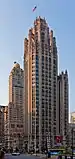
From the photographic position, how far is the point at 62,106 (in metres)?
171

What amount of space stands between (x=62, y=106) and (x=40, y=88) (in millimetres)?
16731

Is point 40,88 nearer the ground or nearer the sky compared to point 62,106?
nearer the sky

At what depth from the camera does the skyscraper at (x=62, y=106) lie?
170 m

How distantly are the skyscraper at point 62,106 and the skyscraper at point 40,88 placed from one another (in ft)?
13.4

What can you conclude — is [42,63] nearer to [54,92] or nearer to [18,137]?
[54,92]

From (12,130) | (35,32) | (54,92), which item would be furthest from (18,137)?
(35,32)

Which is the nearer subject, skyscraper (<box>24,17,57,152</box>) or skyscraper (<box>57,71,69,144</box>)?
skyscraper (<box>24,17,57,152</box>)

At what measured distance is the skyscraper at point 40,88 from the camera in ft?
522

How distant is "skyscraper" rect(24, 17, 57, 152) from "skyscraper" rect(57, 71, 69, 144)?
4089 mm

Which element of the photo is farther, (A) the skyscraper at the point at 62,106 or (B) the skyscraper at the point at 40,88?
(A) the skyscraper at the point at 62,106

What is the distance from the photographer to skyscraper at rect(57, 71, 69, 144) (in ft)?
557

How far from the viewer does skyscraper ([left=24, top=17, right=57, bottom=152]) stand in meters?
159

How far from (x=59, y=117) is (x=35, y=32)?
3817cm

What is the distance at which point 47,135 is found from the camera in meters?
160
